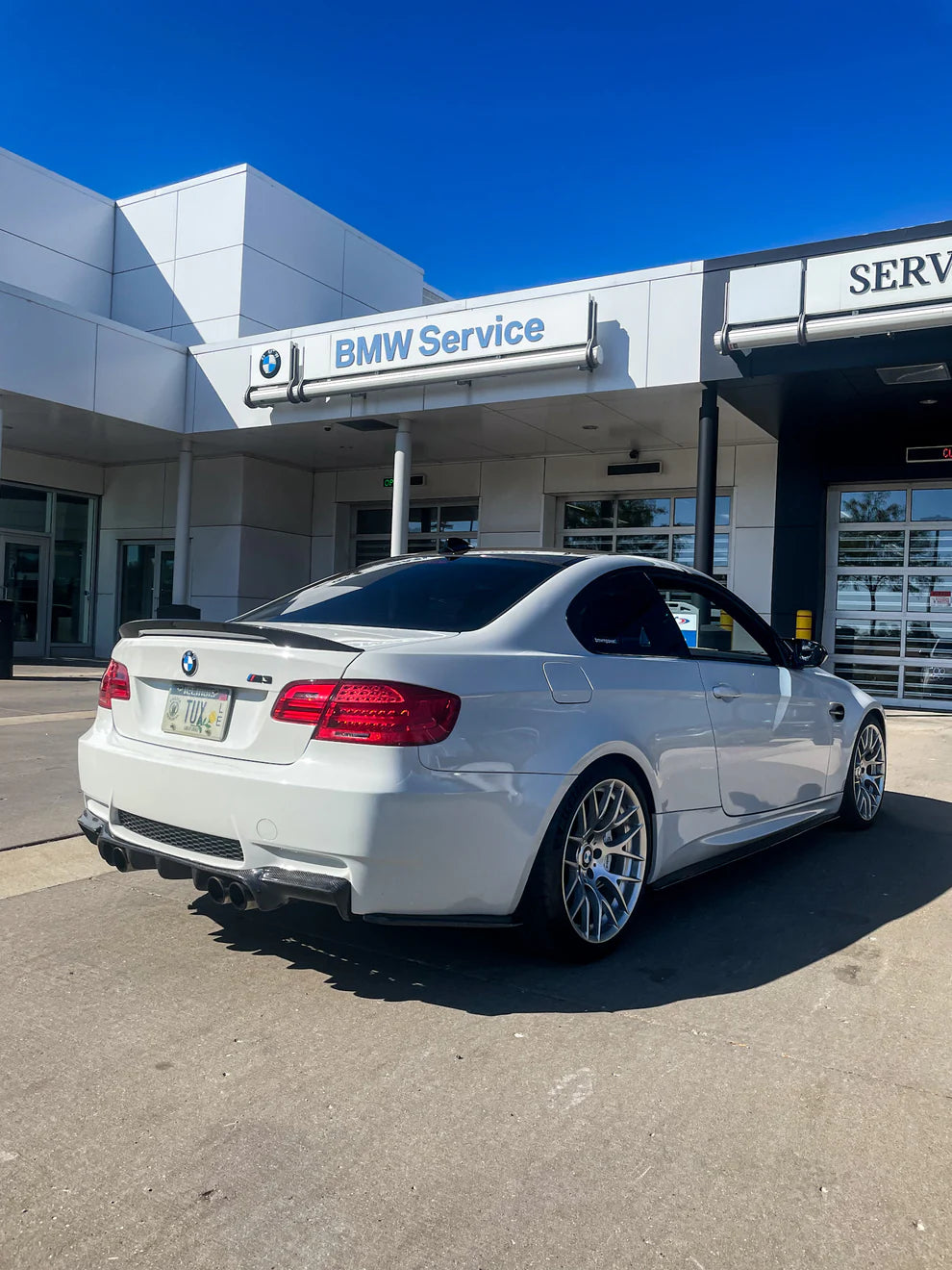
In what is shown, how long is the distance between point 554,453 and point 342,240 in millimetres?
7692

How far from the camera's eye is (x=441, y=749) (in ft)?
10.5

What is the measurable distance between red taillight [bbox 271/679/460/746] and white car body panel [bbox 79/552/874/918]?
1.2 inches

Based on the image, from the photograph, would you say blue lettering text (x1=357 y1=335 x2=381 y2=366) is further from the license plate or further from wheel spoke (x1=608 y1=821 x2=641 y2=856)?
wheel spoke (x1=608 y1=821 x2=641 y2=856)

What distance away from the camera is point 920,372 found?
1195 cm

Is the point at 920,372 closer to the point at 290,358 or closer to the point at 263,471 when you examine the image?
the point at 290,358

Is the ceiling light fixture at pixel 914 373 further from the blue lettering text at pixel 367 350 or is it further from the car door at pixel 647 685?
the car door at pixel 647 685

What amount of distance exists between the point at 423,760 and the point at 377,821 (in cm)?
23

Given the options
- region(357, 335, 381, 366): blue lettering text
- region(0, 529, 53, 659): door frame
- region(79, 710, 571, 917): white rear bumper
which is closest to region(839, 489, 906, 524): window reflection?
region(357, 335, 381, 366): blue lettering text

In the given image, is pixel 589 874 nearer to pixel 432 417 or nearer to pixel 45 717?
pixel 45 717

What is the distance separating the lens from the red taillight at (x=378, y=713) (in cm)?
316

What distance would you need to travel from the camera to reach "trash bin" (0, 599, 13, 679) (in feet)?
48.9

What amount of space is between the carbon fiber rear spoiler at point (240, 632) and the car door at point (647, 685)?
3.26ft

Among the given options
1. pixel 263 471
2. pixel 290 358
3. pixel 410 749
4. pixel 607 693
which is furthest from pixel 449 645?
pixel 263 471

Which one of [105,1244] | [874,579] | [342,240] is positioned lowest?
[105,1244]
